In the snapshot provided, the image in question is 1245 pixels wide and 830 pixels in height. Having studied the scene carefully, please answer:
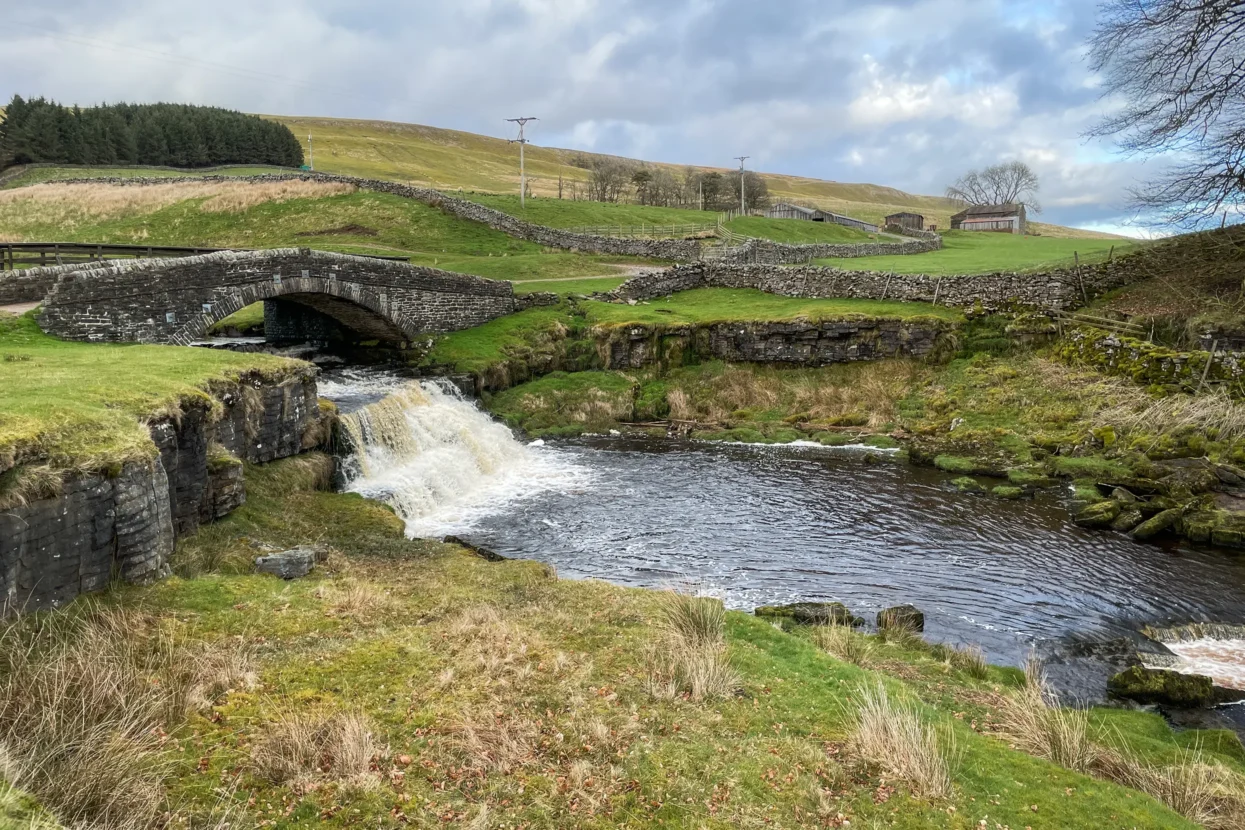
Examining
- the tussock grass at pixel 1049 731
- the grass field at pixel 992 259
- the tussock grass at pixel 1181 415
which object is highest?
the grass field at pixel 992 259

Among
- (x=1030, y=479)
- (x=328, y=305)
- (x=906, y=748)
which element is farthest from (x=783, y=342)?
(x=906, y=748)

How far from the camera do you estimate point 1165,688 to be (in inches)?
451

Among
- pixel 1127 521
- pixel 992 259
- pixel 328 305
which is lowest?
pixel 1127 521

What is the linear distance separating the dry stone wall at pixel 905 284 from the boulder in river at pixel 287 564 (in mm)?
28218

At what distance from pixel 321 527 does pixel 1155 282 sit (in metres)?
33.3

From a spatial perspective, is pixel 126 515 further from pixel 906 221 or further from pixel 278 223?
pixel 906 221

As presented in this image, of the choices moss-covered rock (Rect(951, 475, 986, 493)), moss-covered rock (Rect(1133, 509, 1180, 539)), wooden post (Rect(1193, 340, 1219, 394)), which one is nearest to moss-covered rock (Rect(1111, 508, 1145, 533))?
moss-covered rock (Rect(1133, 509, 1180, 539))

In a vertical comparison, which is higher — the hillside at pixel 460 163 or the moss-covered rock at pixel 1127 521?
the hillside at pixel 460 163

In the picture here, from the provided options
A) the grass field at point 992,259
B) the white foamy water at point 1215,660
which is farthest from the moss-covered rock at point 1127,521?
the grass field at point 992,259

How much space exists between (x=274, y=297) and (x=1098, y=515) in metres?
27.8

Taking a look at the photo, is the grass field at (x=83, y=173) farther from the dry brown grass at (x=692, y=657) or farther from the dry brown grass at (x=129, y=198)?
the dry brown grass at (x=692, y=657)

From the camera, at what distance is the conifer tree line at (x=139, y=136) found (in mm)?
82188

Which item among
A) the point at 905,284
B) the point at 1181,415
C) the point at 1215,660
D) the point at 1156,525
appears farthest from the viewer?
the point at 905,284

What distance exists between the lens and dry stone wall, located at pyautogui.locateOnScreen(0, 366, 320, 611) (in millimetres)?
8992
